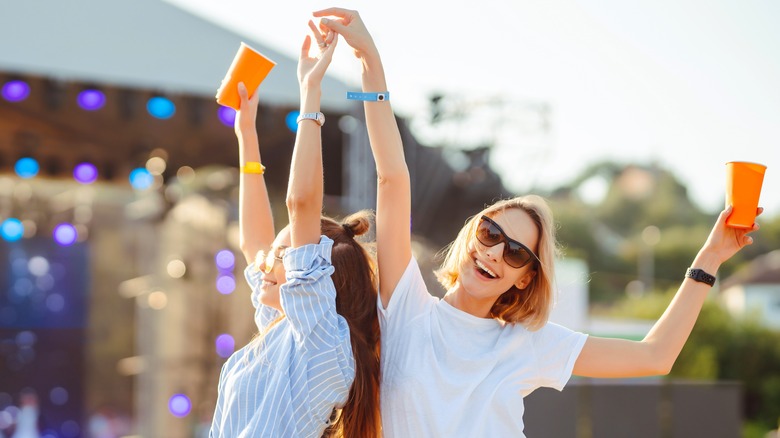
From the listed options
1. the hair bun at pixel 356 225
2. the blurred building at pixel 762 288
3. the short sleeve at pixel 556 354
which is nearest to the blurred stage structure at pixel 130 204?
the hair bun at pixel 356 225

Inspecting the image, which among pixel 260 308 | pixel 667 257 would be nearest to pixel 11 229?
pixel 260 308

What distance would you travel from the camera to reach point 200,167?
22.8 feet

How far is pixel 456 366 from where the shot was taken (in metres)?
1.72

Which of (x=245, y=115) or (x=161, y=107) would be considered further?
(x=161, y=107)

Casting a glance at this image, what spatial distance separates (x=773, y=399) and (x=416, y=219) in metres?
14.8

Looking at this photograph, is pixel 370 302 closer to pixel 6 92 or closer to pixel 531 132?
pixel 6 92

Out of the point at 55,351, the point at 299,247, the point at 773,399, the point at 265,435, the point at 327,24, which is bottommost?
the point at 773,399

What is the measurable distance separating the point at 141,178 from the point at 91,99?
5.14 ft

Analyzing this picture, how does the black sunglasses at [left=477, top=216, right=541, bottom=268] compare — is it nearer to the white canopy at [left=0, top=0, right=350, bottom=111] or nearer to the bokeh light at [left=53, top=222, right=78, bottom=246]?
the white canopy at [left=0, top=0, right=350, bottom=111]

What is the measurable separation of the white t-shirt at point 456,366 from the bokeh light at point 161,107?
14.7 ft

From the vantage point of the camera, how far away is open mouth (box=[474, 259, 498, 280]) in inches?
69.2

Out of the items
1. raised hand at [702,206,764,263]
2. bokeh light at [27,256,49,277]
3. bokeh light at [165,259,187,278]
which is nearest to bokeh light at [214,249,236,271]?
bokeh light at [165,259,187,278]

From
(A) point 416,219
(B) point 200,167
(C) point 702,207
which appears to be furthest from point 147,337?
(C) point 702,207

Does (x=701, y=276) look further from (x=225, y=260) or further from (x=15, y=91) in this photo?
(x=225, y=260)
